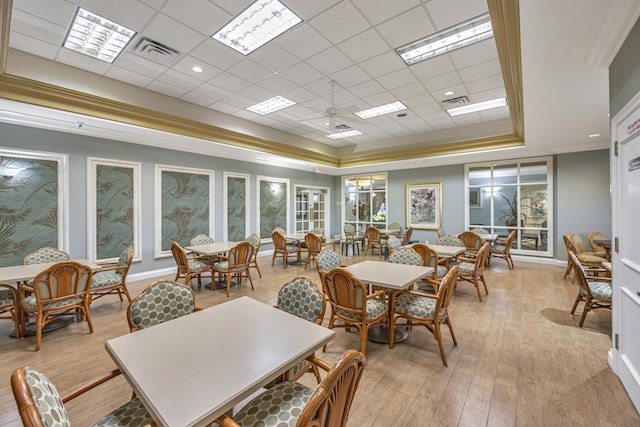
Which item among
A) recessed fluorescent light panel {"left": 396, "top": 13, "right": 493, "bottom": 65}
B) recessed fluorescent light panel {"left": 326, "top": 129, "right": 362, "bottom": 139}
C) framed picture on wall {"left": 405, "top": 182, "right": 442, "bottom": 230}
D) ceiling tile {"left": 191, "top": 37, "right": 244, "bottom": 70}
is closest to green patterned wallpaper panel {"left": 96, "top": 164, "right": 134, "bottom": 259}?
ceiling tile {"left": 191, "top": 37, "right": 244, "bottom": 70}

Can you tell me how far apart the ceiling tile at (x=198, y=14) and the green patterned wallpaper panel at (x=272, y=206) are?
5.06m

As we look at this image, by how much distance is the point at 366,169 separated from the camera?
31.0 feet

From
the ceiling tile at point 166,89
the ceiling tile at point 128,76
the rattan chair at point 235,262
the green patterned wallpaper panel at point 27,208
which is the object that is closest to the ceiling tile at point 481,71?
the rattan chair at point 235,262

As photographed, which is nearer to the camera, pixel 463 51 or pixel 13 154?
pixel 463 51

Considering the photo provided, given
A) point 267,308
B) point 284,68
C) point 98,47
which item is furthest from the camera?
point 284,68

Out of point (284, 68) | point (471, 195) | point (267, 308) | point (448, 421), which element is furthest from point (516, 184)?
point (267, 308)

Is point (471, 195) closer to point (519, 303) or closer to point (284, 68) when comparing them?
point (519, 303)

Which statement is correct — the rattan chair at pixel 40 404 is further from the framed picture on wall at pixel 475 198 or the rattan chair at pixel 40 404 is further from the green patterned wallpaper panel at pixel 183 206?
the framed picture on wall at pixel 475 198

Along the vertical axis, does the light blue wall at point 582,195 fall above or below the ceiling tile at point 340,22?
below

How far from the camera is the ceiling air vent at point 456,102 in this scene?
5.14m

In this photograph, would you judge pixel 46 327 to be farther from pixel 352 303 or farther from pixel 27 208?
pixel 352 303

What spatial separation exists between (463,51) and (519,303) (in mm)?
3689

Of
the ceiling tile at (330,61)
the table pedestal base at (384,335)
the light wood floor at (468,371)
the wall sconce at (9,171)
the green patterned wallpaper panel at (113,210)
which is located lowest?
the light wood floor at (468,371)

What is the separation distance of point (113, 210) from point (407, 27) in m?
5.76
